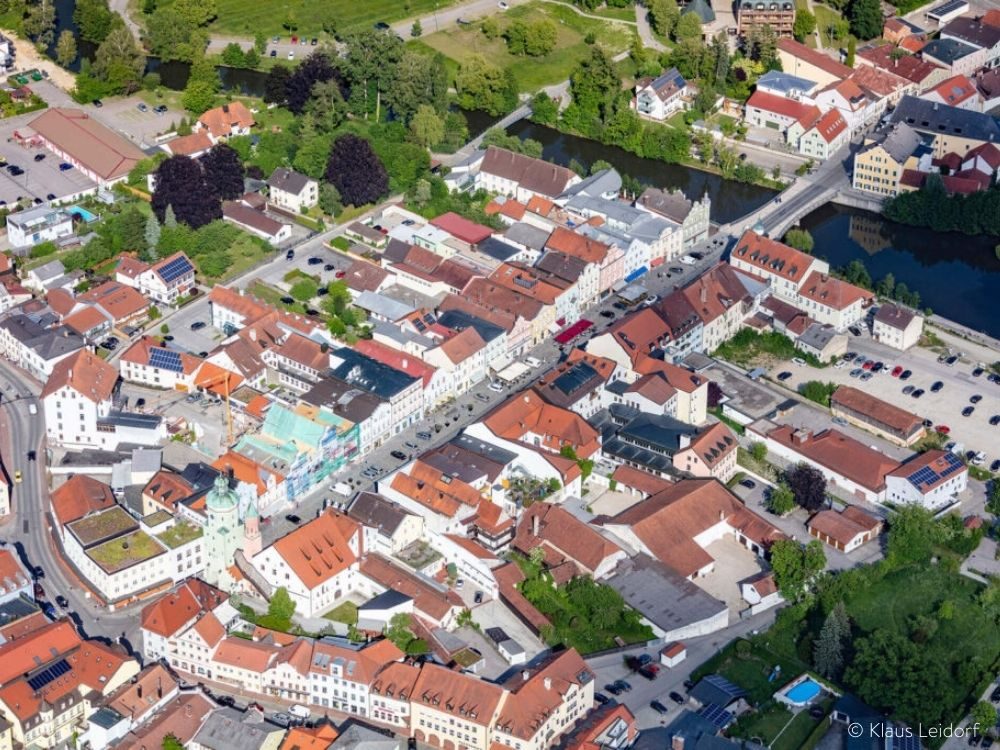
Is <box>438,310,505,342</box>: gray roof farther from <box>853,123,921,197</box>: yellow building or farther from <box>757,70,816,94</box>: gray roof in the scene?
<box>757,70,816,94</box>: gray roof

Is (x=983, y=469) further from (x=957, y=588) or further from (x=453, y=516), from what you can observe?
(x=453, y=516)

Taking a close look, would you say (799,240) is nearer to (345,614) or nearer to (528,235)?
(528,235)

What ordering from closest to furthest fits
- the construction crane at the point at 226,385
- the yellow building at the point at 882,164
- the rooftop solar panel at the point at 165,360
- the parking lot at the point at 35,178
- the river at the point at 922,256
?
the construction crane at the point at 226,385
the rooftop solar panel at the point at 165,360
the river at the point at 922,256
the parking lot at the point at 35,178
the yellow building at the point at 882,164

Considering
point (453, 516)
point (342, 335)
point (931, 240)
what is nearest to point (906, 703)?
point (453, 516)

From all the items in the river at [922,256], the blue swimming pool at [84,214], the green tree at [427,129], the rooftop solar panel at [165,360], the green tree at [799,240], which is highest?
the rooftop solar panel at [165,360]

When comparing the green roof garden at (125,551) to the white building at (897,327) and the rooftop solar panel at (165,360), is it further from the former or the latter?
the white building at (897,327)

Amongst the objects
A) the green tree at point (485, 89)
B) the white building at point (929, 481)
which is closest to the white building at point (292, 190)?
the green tree at point (485, 89)

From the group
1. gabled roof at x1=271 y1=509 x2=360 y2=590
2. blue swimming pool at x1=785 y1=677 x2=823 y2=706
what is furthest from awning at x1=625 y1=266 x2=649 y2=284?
blue swimming pool at x1=785 y1=677 x2=823 y2=706

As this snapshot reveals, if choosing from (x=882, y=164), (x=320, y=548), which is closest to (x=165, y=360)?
(x=320, y=548)
